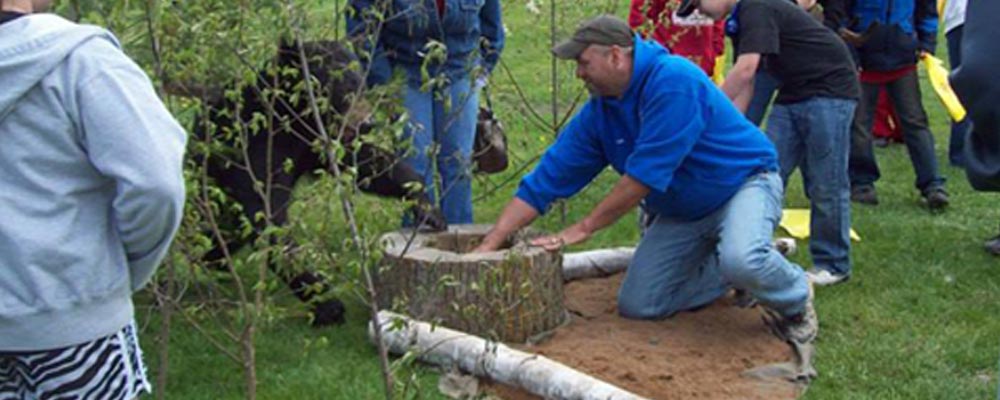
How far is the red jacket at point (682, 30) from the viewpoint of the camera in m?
8.16

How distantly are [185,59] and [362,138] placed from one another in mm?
585

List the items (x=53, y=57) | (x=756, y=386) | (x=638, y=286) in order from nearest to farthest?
(x=53, y=57) → (x=756, y=386) → (x=638, y=286)

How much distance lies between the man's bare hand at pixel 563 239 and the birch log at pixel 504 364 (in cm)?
55

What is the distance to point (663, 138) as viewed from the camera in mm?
5754

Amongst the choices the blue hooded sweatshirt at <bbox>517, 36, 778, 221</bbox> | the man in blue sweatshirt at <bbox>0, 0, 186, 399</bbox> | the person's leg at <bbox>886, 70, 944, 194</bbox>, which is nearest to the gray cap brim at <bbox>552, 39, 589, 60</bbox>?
the blue hooded sweatshirt at <bbox>517, 36, 778, 221</bbox>

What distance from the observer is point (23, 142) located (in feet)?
9.17

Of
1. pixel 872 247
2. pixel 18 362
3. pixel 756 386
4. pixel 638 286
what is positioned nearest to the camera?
pixel 18 362

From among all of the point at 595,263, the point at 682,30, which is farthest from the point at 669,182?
the point at 682,30

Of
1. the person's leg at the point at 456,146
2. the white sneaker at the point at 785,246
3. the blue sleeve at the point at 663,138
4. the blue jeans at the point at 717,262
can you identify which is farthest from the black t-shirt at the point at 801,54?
the person's leg at the point at 456,146

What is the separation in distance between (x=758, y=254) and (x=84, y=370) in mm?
3516

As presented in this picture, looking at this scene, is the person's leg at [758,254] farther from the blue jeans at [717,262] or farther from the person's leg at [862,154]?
the person's leg at [862,154]

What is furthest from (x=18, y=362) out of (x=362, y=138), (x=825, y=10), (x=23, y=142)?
(x=825, y=10)

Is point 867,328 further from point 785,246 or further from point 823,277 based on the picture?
point 785,246

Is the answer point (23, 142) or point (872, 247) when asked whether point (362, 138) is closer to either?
point (23, 142)
